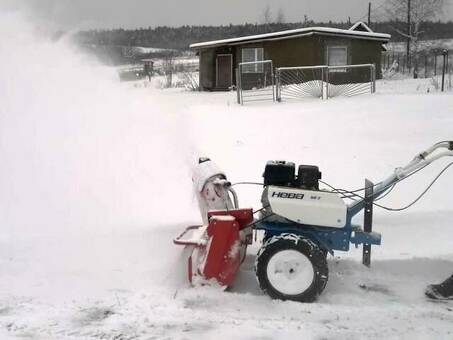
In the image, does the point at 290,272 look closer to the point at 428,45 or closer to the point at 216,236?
the point at 216,236

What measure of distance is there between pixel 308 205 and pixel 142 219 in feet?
8.47

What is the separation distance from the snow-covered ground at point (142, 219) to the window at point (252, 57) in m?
18.3

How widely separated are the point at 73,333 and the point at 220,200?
1.74 meters

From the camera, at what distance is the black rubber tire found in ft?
14.3

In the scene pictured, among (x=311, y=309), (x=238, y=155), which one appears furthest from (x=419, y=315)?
(x=238, y=155)

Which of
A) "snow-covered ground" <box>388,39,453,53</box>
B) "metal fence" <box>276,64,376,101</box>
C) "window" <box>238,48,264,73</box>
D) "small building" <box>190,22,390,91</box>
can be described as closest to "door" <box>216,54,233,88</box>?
"small building" <box>190,22,390,91</box>

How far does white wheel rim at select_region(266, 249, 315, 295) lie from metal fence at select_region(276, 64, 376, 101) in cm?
1454

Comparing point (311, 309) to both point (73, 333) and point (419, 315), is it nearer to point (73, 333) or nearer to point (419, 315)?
point (419, 315)

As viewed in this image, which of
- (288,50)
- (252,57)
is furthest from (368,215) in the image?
(252,57)

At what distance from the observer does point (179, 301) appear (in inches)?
170

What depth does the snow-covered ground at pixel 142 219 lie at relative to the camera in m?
4.04

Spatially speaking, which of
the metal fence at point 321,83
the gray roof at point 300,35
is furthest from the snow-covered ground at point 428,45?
the metal fence at point 321,83

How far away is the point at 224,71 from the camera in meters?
31.0

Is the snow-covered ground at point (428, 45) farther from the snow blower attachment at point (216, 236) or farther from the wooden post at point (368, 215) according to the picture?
the snow blower attachment at point (216, 236)
